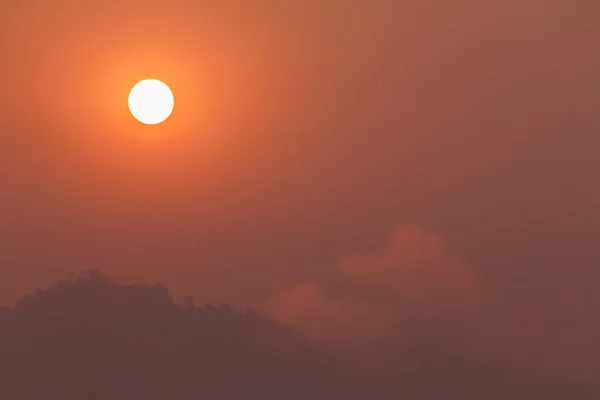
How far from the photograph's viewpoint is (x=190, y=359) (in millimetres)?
6547

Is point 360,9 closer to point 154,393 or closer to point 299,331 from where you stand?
point 299,331

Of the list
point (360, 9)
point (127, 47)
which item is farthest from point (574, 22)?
point (127, 47)

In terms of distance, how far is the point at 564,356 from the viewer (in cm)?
651

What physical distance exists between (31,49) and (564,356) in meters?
5.94

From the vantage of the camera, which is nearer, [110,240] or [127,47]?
[127,47]

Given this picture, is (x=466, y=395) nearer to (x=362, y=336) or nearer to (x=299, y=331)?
(x=362, y=336)

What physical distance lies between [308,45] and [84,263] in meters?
3.05

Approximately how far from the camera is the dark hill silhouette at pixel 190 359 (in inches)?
254

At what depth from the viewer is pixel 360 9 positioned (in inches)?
245

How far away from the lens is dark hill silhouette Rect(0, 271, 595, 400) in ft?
21.2

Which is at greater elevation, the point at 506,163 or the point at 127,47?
the point at 127,47

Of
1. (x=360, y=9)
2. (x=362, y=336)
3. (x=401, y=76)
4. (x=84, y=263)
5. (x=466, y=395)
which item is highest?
(x=360, y=9)

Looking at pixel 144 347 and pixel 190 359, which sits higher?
pixel 144 347

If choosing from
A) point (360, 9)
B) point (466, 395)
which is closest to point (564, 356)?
point (466, 395)
